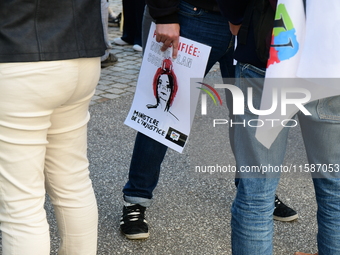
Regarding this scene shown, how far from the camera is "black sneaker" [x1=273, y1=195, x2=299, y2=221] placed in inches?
117

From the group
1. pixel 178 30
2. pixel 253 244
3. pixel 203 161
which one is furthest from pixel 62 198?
pixel 203 161

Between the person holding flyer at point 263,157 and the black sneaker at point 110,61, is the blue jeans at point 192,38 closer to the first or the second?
the person holding flyer at point 263,157

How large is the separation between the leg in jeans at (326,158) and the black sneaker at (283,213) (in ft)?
2.78

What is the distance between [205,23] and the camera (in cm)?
241

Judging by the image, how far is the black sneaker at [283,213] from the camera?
2967 mm

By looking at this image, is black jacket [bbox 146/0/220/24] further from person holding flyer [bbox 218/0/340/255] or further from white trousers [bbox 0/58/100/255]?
white trousers [bbox 0/58/100/255]

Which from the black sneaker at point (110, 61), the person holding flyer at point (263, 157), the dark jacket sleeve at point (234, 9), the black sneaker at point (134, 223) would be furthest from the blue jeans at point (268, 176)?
the black sneaker at point (110, 61)

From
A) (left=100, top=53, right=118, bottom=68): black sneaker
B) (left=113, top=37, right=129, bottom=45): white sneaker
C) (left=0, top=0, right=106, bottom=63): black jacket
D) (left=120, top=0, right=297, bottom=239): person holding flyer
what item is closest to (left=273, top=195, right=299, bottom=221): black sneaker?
(left=120, top=0, right=297, bottom=239): person holding flyer

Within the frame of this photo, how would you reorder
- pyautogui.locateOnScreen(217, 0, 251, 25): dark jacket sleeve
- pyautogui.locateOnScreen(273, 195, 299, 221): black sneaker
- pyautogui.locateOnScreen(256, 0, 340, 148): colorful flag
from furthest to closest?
pyautogui.locateOnScreen(273, 195, 299, 221): black sneaker → pyautogui.locateOnScreen(217, 0, 251, 25): dark jacket sleeve → pyautogui.locateOnScreen(256, 0, 340, 148): colorful flag

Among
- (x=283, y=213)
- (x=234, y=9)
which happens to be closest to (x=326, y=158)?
(x=234, y=9)

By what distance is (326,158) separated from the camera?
189 cm

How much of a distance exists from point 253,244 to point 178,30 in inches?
40.8

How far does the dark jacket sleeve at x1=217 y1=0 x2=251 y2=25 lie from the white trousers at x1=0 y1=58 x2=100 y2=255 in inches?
18.9

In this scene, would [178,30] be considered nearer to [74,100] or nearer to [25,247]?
[74,100]
